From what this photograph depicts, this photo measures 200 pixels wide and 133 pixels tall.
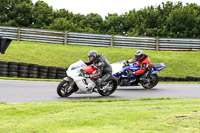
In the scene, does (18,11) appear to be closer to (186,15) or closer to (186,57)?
(186,15)

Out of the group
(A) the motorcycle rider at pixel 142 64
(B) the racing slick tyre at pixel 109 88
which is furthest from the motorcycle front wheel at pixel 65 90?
(A) the motorcycle rider at pixel 142 64

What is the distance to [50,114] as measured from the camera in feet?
24.9

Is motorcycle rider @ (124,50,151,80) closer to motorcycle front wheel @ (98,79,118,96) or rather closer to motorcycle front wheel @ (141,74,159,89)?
motorcycle front wheel @ (141,74,159,89)

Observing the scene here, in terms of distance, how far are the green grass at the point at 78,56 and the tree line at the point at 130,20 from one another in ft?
93.9

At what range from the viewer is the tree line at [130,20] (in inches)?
2392

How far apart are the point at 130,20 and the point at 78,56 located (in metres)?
45.2

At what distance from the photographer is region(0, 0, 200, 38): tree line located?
60.8m

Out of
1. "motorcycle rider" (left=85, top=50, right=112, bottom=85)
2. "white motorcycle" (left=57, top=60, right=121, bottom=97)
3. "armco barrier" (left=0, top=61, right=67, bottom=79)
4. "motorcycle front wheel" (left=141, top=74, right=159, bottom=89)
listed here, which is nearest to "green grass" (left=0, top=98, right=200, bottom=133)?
"white motorcycle" (left=57, top=60, right=121, bottom=97)

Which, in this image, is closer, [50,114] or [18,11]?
[50,114]

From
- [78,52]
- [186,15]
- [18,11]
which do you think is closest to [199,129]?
[78,52]

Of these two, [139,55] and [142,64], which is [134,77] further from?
[139,55]

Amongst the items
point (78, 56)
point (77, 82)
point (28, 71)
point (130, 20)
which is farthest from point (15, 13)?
point (77, 82)

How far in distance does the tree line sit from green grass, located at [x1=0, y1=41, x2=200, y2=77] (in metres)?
28.6

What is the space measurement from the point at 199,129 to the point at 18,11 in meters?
63.2
